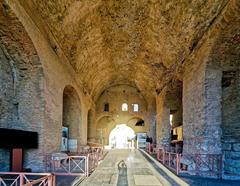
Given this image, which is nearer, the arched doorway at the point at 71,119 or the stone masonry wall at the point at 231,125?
the stone masonry wall at the point at 231,125

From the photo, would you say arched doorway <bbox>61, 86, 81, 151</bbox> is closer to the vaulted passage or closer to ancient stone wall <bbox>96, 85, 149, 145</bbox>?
the vaulted passage

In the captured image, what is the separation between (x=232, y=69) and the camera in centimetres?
924

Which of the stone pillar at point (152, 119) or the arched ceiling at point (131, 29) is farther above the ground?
the arched ceiling at point (131, 29)

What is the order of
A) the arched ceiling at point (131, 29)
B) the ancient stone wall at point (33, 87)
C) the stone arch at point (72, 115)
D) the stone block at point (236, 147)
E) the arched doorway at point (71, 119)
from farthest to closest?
the stone arch at point (72, 115), the arched doorway at point (71, 119), the arched ceiling at point (131, 29), the stone block at point (236, 147), the ancient stone wall at point (33, 87)

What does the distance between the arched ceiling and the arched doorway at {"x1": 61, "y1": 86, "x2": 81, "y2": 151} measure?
5.06ft

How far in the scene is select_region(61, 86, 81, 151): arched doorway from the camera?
16328 mm

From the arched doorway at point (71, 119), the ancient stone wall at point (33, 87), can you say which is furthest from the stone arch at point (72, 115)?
the ancient stone wall at point (33, 87)

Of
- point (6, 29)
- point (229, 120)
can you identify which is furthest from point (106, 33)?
point (229, 120)

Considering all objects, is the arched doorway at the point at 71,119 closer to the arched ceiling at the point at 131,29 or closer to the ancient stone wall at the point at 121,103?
the arched ceiling at the point at 131,29

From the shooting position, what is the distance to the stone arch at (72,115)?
16578mm

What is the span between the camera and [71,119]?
1678 centimetres

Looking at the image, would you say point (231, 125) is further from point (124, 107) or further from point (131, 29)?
point (124, 107)

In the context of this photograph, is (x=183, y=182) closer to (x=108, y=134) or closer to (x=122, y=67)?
(x=122, y=67)

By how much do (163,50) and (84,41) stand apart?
13.2 feet
